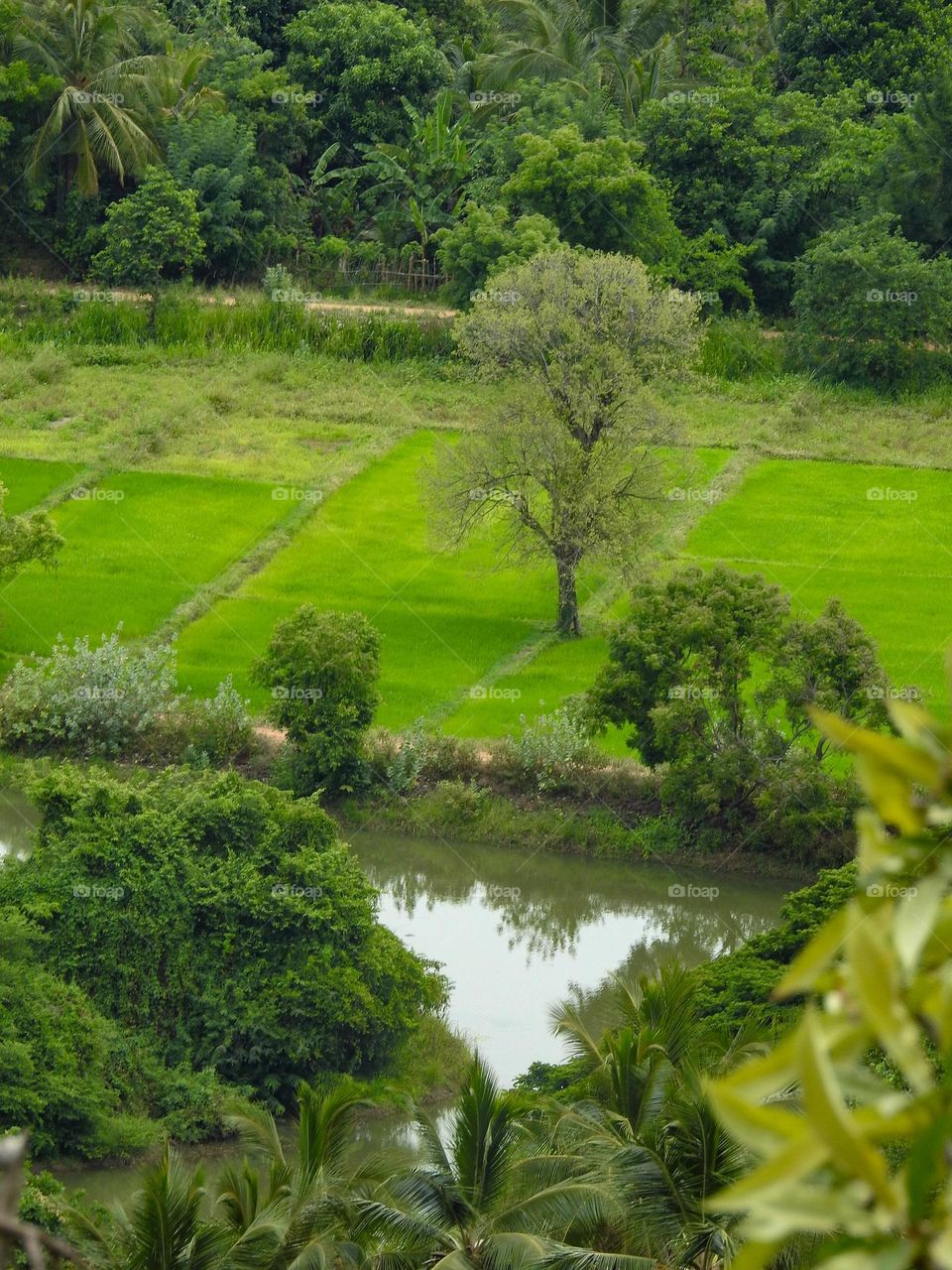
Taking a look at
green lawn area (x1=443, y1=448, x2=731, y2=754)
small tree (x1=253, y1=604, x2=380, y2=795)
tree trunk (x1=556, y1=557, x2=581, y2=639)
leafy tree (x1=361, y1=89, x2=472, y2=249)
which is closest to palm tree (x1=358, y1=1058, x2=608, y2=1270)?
small tree (x1=253, y1=604, x2=380, y2=795)

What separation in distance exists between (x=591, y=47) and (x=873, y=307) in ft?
44.5

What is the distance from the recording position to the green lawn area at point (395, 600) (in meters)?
22.2

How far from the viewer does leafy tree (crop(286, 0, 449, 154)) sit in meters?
40.5

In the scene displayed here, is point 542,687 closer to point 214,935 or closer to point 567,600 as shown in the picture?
point 567,600

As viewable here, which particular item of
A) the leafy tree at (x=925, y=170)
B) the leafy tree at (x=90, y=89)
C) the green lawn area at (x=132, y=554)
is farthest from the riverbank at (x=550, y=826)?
the leafy tree at (x=90, y=89)

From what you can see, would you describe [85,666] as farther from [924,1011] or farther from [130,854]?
[924,1011]

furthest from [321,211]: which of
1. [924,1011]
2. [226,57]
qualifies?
[924,1011]

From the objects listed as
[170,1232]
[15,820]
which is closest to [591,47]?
[15,820]

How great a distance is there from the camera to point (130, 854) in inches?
556

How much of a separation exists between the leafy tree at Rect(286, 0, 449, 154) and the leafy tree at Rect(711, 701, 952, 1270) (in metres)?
40.4

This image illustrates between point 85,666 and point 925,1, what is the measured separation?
28992 mm

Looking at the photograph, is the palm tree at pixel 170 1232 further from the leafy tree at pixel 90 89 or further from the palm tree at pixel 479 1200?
the leafy tree at pixel 90 89

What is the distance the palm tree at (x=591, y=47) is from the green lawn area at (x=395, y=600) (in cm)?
1665

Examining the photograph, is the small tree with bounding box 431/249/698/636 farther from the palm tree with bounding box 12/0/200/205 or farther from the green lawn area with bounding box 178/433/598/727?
the palm tree with bounding box 12/0/200/205
